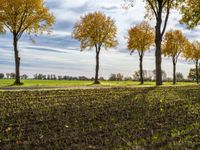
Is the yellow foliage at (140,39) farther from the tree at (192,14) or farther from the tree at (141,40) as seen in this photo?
the tree at (192,14)

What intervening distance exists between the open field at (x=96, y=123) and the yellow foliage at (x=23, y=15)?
101 feet

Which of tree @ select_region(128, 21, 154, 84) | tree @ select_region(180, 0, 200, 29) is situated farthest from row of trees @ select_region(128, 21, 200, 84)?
tree @ select_region(180, 0, 200, 29)

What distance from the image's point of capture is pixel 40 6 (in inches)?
1934

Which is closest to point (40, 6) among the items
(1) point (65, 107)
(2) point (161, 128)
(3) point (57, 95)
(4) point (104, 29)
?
(4) point (104, 29)

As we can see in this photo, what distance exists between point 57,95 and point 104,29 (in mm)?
44915

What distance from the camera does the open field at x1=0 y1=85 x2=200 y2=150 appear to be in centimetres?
1016

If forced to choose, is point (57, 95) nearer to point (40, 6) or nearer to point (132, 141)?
point (132, 141)

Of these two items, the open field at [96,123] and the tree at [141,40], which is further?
the tree at [141,40]

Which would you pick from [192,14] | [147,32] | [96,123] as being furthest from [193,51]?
[96,123]

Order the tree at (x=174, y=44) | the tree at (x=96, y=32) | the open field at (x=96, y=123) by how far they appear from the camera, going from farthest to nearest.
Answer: the tree at (x=174, y=44) → the tree at (x=96, y=32) → the open field at (x=96, y=123)

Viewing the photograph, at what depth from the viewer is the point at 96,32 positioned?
63969 mm

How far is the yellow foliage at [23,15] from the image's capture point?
156ft

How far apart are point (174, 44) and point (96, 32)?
83.6ft

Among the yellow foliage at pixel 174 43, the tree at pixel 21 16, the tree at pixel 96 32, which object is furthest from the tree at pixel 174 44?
the tree at pixel 21 16
